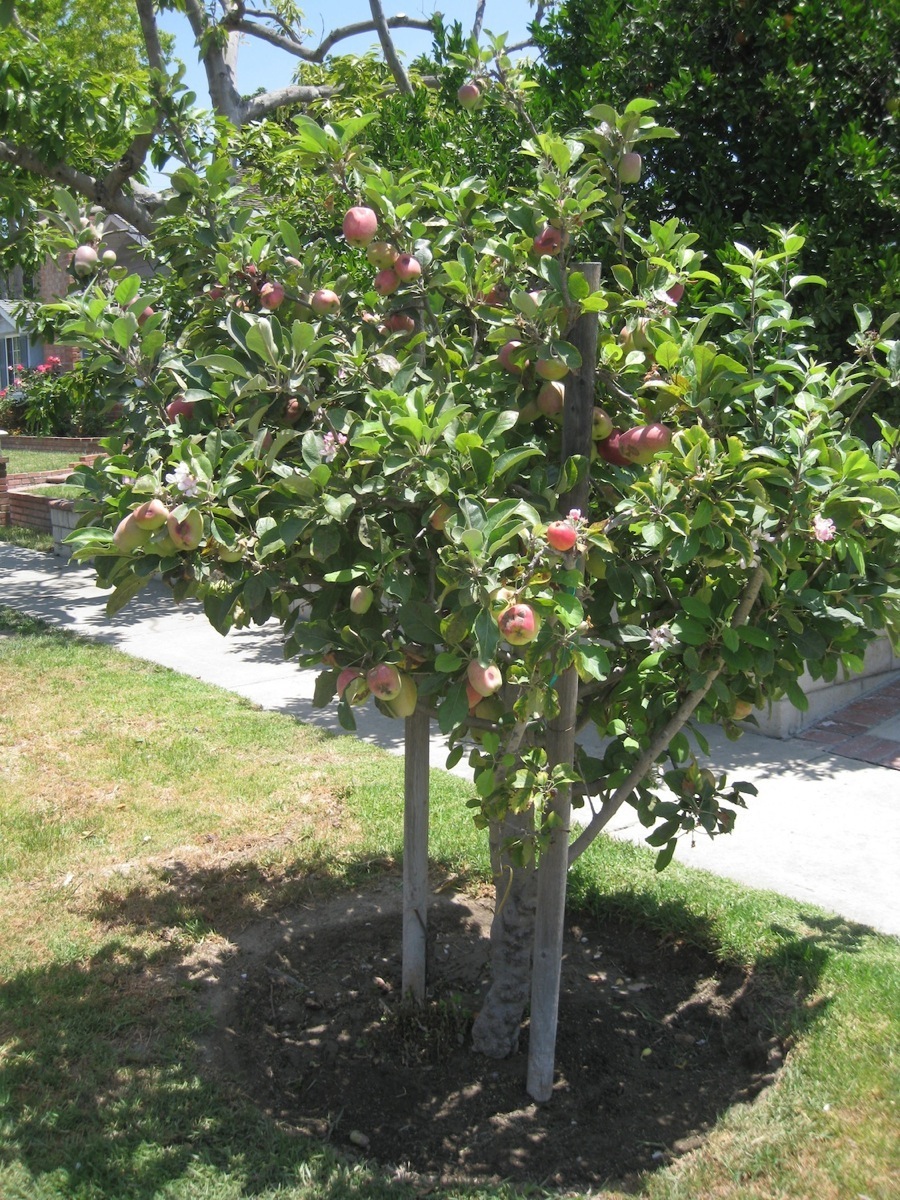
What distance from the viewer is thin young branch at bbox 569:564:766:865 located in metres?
2.66

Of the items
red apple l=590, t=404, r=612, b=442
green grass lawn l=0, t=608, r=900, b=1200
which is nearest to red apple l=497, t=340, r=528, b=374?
red apple l=590, t=404, r=612, b=442

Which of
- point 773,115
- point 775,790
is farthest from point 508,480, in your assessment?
point 773,115

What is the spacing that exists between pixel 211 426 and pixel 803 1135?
231 centimetres

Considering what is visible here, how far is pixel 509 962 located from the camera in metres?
3.32

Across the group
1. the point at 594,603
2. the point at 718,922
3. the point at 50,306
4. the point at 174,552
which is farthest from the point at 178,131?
the point at 718,922

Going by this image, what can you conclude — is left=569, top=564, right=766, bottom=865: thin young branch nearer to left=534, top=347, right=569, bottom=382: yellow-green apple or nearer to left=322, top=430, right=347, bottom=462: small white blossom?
left=534, top=347, right=569, bottom=382: yellow-green apple

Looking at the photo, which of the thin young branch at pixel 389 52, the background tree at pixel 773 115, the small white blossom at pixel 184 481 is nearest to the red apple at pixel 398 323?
the small white blossom at pixel 184 481

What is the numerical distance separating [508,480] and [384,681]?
0.54 m

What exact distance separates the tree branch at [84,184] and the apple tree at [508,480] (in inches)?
128

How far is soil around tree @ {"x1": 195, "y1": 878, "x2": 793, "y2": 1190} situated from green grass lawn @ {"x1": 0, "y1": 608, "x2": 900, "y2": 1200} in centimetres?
11

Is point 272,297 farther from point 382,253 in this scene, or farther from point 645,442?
point 645,442

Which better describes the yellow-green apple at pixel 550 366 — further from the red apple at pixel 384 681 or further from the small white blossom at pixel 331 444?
the red apple at pixel 384 681

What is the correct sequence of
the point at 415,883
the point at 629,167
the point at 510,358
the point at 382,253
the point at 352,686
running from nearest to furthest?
the point at 352,686 < the point at 510,358 < the point at 629,167 < the point at 382,253 < the point at 415,883

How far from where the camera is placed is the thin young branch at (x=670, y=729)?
2.66 meters
